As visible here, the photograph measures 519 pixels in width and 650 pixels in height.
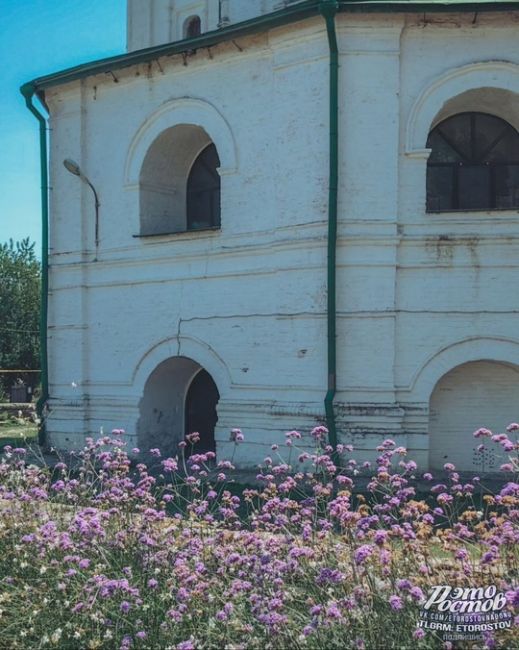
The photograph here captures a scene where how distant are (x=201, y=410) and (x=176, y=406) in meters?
0.40

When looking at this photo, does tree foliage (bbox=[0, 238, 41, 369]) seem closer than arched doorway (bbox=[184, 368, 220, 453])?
No

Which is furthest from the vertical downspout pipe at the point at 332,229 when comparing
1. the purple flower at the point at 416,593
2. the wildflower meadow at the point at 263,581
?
the purple flower at the point at 416,593

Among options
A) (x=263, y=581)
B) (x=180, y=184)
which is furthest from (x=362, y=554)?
(x=180, y=184)

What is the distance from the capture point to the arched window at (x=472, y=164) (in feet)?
34.0

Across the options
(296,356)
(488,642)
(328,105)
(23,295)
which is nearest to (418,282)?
(296,356)

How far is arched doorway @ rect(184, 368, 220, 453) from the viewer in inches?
480

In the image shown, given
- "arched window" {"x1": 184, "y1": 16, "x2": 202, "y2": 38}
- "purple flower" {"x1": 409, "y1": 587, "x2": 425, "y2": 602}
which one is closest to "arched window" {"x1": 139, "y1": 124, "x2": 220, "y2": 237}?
"arched window" {"x1": 184, "y1": 16, "x2": 202, "y2": 38}

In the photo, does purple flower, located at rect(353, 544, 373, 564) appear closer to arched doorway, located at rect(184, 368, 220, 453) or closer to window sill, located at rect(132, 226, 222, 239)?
window sill, located at rect(132, 226, 222, 239)

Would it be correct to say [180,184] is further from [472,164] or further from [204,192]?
[472,164]

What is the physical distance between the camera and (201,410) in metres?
12.2

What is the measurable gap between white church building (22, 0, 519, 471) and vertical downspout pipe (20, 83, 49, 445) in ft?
3.62

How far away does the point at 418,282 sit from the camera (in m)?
9.74

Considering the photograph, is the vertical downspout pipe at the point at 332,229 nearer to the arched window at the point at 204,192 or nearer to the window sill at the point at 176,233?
the window sill at the point at 176,233

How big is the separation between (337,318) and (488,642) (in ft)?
20.7
